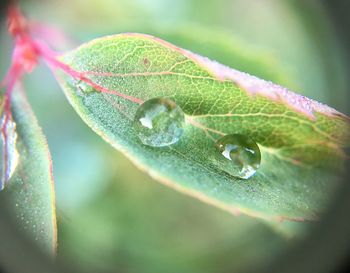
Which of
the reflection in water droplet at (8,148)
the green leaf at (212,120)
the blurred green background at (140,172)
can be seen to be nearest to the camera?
the green leaf at (212,120)

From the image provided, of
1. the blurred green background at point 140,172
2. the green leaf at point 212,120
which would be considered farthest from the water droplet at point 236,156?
the blurred green background at point 140,172

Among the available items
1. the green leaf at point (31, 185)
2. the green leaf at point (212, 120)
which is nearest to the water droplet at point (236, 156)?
the green leaf at point (212, 120)

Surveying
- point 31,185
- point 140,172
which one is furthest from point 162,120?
point 140,172

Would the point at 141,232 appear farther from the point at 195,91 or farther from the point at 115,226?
the point at 195,91

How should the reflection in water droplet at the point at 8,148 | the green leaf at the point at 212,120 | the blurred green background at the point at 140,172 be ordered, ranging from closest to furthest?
1. the green leaf at the point at 212,120
2. the reflection in water droplet at the point at 8,148
3. the blurred green background at the point at 140,172

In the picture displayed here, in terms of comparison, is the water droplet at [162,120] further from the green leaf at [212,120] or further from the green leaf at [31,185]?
the green leaf at [31,185]

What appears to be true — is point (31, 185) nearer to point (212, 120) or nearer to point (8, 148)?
point (8, 148)

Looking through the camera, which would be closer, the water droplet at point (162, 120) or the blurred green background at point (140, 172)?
the water droplet at point (162, 120)

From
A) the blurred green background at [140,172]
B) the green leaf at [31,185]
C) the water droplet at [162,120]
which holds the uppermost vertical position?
the blurred green background at [140,172]

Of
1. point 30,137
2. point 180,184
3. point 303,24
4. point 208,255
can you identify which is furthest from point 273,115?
point 303,24

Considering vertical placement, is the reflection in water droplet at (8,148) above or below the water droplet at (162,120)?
below
